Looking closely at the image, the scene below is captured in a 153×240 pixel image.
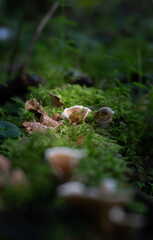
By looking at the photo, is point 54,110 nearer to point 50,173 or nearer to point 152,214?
point 50,173

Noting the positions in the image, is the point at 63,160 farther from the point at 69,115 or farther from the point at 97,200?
the point at 69,115

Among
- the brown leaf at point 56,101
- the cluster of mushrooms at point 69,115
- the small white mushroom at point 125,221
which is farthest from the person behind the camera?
the brown leaf at point 56,101

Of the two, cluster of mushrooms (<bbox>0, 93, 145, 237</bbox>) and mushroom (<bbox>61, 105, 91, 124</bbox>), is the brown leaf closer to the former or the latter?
mushroom (<bbox>61, 105, 91, 124</bbox>)

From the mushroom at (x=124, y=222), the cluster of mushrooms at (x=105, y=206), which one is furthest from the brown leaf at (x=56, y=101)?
the mushroom at (x=124, y=222)

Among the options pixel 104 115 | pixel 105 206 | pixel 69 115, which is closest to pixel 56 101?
pixel 69 115

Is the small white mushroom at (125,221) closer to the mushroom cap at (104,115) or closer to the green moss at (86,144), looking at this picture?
the green moss at (86,144)

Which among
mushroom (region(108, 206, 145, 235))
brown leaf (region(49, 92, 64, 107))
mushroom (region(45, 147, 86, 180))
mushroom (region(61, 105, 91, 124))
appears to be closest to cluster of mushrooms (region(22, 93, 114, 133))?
mushroom (region(61, 105, 91, 124))

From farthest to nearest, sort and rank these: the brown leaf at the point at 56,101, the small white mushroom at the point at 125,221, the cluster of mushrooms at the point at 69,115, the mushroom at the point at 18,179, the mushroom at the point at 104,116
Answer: the brown leaf at the point at 56,101, the mushroom at the point at 104,116, the cluster of mushrooms at the point at 69,115, the mushroom at the point at 18,179, the small white mushroom at the point at 125,221
